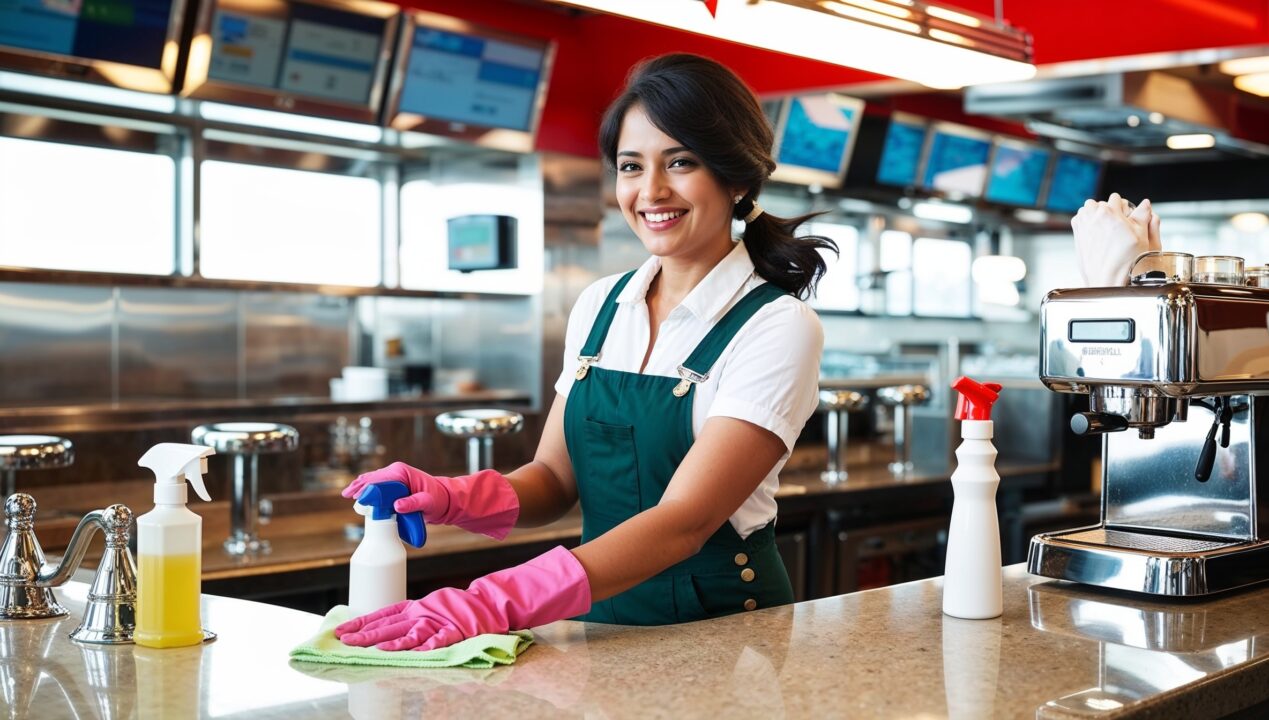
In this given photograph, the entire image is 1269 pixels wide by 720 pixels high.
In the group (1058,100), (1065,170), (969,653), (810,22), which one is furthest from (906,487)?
(1065,170)

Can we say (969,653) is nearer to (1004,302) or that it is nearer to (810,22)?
(810,22)

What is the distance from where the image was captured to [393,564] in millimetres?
1550

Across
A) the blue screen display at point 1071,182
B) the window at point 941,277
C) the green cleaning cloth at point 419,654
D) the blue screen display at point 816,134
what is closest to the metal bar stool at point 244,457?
the green cleaning cloth at point 419,654

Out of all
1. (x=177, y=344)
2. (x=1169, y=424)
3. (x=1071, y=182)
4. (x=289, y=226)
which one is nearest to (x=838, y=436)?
(x=289, y=226)

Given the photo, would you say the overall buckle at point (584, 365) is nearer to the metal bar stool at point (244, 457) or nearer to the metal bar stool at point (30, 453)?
the metal bar stool at point (244, 457)

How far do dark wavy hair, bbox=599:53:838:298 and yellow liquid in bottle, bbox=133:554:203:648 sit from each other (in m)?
0.93

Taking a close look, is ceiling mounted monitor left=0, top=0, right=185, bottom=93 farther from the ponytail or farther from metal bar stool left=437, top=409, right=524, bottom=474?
the ponytail

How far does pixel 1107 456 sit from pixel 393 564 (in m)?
1.32

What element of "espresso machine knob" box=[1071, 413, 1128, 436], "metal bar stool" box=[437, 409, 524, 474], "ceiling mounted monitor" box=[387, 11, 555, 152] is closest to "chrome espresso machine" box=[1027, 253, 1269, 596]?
"espresso machine knob" box=[1071, 413, 1128, 436]

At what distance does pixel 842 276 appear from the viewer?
826cm

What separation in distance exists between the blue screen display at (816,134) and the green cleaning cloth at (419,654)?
5.30 metres

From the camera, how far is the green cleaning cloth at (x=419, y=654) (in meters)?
1.46

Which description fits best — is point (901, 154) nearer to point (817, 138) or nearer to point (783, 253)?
point (817, 138)

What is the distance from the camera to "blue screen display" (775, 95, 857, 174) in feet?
21.6
